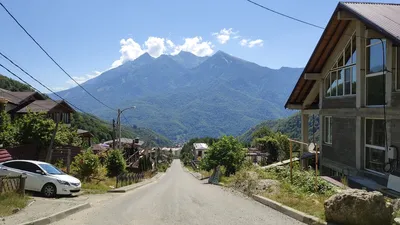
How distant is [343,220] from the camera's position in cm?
791

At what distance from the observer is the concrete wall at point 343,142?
16734mm

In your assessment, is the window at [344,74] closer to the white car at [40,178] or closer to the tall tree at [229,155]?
the tall tree at [229,155]

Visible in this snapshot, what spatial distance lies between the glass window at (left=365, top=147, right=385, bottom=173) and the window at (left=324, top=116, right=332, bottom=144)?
4.16 meters

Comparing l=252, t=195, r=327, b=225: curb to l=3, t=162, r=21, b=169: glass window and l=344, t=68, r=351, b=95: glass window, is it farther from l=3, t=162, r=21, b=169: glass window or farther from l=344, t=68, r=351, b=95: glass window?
l=3, t=162, r=21, b=169: glass window

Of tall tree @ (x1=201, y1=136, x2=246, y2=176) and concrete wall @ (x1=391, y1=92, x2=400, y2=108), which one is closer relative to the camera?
concrete wall @ (x1=391, y1=92, x2=400, y2=108)

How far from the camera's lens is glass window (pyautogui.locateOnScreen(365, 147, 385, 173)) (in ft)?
47.9

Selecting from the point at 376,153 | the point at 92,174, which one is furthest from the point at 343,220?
the point at 92,174

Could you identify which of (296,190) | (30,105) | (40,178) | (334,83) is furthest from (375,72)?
(30,105)

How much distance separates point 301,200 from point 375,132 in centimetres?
643

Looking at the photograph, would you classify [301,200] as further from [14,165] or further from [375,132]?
[14,165]

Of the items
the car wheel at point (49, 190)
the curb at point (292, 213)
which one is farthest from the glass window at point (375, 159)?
the car wheel at point (49, 190)

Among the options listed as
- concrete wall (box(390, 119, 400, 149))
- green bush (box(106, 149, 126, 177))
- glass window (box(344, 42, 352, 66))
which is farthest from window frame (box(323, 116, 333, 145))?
green bush (box(106, 149, 126, 177))

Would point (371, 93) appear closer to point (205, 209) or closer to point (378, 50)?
point (378, 50)

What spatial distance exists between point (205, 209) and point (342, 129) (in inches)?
377
